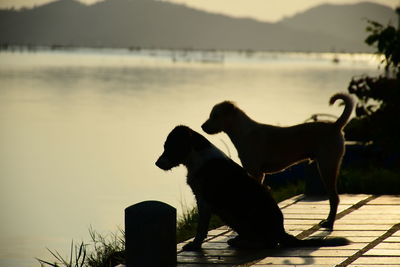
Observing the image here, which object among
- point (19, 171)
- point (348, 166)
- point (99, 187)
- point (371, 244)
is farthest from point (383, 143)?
point (19, 171)

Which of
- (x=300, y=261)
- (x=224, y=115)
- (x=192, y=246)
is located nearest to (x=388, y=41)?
(x=224, y=115)

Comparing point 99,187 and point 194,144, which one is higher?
point 194,144

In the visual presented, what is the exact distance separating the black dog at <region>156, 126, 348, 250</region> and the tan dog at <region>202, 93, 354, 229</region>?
1304mm

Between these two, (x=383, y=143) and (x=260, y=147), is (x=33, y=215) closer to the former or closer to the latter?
(x=383, y=143)

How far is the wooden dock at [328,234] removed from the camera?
8.83 meters

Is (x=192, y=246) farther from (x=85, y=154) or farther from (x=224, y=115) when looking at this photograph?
(x=85, y=154)

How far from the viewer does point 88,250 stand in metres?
14.0

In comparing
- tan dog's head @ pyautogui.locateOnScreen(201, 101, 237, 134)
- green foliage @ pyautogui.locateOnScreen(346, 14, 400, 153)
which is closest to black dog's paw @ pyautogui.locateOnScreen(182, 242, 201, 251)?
tan dog's head @ pyautogui.locateOnScreen(201, 101, 237, 134)

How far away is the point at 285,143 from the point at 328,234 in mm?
1214

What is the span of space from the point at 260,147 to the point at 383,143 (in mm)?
5114

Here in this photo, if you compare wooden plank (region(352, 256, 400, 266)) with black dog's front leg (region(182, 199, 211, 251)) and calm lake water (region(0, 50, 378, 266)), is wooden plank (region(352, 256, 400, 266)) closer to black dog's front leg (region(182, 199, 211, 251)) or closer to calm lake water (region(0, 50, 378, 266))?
black dog's front leg (region(182, 199, 211, 251))

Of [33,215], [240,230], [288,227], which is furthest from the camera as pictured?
[33,215]

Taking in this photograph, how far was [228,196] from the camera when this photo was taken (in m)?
9.35

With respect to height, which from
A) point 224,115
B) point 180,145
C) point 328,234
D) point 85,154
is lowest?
point 85,154
